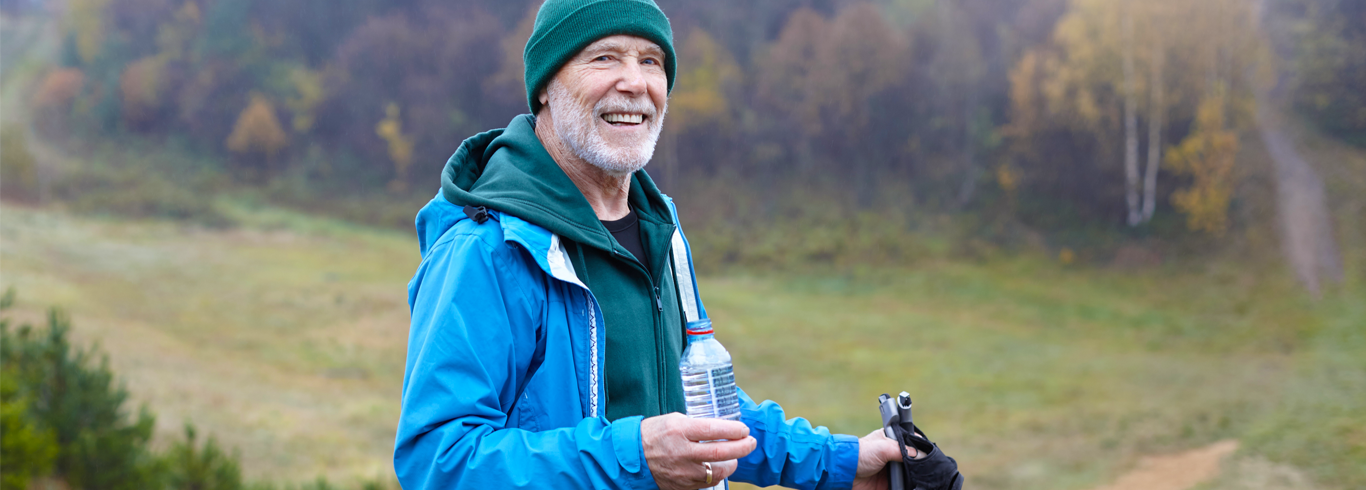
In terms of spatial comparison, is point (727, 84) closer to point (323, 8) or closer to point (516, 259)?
point (323, 8)

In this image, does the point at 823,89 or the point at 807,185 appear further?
the point at 807,185

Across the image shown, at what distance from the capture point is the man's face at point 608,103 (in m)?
1.71

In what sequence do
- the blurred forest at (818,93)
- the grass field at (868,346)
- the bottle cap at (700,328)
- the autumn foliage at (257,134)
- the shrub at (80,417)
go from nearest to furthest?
1. the bottle cap at (700,328)
2. the shrub at (80,417)
3. the grass field at (868,346)
4. the blurred forest at (818,93)
5. the autumn foliage at (257,134)

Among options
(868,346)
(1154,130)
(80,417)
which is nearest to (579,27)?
(80,417)

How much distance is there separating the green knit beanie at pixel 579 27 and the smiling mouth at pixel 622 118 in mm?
136

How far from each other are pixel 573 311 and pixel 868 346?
15.5m

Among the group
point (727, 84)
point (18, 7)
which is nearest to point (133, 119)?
point (18, 7)

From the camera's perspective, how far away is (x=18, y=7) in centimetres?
2622

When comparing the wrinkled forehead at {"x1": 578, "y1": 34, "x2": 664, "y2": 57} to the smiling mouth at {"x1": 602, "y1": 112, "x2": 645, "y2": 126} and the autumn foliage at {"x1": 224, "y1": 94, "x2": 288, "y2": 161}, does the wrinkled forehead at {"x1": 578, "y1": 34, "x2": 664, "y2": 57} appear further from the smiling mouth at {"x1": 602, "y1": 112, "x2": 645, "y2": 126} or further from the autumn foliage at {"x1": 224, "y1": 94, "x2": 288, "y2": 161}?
the autumn foliage at {"x1": 224, "y1": 94, "x2": 288, "y2": 161}

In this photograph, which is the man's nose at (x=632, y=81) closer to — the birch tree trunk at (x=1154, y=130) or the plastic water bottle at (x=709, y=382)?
the plastic water bottle at (x=709, y=382)

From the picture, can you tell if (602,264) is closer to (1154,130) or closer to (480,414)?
(480,414)

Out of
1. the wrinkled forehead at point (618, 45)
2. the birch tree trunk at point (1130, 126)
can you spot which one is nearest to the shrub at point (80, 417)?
the wrinkled forehead at point (618, 45)

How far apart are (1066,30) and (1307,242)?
662 centimetres

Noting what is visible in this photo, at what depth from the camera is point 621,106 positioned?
5.64 ft
